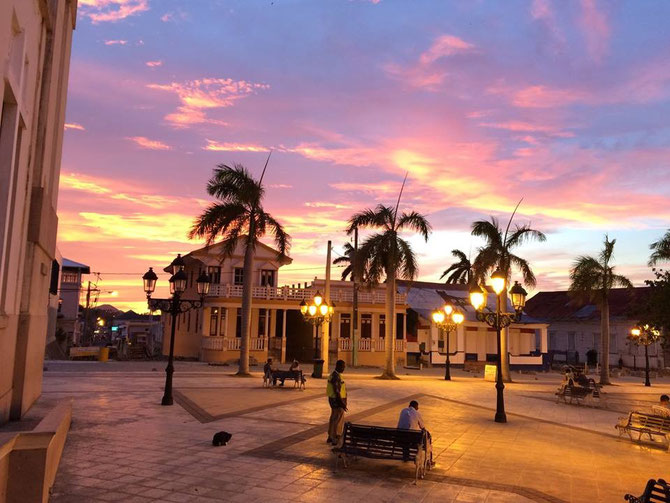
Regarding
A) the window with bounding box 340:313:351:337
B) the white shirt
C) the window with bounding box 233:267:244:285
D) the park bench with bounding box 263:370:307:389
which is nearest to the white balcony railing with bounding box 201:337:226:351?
the window with bounding box 233:267:244:285

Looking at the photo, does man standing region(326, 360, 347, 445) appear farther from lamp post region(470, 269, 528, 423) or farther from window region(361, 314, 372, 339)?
window region(361, 314, 372, 339)

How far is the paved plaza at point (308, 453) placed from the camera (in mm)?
7570

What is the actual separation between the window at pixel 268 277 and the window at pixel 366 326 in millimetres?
7683

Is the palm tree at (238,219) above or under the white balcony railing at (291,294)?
above

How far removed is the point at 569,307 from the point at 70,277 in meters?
57.5

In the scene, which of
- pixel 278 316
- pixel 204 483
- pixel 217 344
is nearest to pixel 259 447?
pixel 204 483

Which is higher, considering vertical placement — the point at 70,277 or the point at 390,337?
the point at 70,277

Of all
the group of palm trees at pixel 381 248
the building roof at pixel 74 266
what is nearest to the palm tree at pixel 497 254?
the group of palm trees at pixel 381 248

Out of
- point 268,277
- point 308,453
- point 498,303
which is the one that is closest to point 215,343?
point 268,277

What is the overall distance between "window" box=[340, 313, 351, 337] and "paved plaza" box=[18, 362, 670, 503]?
20.1 meters

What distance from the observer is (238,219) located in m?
25.9

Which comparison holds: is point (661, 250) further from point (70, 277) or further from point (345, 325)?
point (70, 277)

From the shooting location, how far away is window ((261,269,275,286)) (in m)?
39.7

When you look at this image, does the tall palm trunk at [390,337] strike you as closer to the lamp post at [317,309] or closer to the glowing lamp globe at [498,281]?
the lamp post at [317,309]
